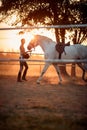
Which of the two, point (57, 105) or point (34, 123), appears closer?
point (34, 123)

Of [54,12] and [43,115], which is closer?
[43,115]

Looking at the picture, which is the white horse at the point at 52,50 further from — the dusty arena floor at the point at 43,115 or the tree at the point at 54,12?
the tree at the point at 54,12

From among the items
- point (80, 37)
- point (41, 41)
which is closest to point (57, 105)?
point (41, 41)

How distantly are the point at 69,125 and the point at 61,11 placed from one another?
15.9 meters

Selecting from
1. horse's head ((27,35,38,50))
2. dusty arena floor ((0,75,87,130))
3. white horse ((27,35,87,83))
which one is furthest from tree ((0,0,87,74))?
dusty arena floor ((0,75,87,130))

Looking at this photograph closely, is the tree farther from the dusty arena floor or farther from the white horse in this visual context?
the dusty arena floor

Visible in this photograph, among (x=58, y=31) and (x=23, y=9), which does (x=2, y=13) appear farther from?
(x=58, y=31)

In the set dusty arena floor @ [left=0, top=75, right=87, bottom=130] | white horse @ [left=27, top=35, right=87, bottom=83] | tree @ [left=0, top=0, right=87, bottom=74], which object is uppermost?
tree @ [left=0, top=0, right=87, bottom=74]

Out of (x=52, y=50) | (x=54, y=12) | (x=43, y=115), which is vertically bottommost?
(x=43, y=115)

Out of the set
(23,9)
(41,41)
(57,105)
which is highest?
(23,9)

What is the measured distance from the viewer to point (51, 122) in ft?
17.1

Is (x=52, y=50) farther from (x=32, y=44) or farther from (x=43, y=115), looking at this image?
(x=43, y=115)

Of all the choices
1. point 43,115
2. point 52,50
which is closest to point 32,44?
point 52,50

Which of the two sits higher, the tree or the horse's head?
the tree
